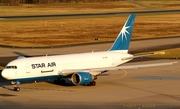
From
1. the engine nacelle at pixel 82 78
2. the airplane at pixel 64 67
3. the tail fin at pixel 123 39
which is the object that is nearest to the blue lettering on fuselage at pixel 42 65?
the airplane at pixel 64 67

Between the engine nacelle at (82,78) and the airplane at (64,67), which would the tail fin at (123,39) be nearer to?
the airplane at (64,67)

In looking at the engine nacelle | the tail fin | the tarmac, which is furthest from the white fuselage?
the tarmac

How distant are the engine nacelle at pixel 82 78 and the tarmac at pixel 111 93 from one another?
85 cm

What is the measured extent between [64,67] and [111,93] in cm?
625

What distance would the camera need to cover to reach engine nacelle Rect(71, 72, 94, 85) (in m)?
49.2

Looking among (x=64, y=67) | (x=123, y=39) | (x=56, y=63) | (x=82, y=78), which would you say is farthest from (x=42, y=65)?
(x=123, y=39)

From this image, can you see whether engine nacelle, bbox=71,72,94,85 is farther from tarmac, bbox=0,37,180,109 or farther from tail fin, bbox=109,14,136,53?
tail fin, bbox=109,14,136,53

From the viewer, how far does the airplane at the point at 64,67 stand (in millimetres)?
48547

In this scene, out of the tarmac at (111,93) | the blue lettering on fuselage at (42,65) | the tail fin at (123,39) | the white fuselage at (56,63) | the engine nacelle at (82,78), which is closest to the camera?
the tarmac at (111,93)

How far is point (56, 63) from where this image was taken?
5050 centimetres

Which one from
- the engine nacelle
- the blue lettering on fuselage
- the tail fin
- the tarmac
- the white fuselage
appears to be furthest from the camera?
the tail fin

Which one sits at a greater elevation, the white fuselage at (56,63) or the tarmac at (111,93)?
the white fuselage at (56,63)

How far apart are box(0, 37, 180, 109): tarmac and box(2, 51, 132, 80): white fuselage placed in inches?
76.2

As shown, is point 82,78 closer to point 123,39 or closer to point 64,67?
point 64,67
